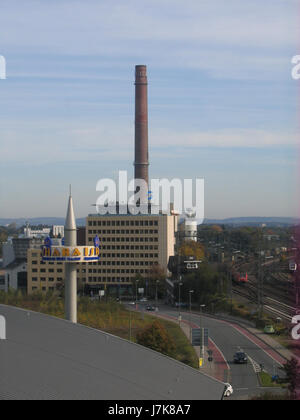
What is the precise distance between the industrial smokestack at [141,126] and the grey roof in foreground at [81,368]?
96.5 feet

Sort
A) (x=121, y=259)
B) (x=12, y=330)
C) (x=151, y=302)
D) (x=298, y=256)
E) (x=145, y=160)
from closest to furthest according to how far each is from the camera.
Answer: (x=12, y=330) → (x=298, y=256) → (x=151, y=302) → (x=121, y=259) → (x=145, y=160)

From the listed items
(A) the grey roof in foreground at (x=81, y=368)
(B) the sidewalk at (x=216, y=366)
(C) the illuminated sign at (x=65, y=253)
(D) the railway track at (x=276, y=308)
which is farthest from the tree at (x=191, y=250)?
(A) the grey roof in foreground at (x=81, y=368)

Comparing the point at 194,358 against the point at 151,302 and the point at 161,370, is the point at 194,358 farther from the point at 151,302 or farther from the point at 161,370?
the point at 151,302

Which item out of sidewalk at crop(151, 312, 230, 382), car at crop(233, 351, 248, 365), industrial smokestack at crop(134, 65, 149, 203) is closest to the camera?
sidewalk at crop(151, 312, 230, 382)

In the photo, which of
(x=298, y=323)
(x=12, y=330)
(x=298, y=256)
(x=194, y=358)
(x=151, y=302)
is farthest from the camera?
(x=151, y=302)

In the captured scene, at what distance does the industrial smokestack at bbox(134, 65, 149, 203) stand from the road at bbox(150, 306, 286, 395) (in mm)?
14286

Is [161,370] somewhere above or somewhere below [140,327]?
above

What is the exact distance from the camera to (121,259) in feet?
115

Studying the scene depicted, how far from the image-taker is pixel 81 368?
26.7 ft

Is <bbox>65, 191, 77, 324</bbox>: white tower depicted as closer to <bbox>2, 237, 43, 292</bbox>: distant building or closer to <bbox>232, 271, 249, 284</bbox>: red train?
<bbox>2, 237, 43, 292</bbox>: distant building

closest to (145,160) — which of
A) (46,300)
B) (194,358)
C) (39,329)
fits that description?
(46,300)

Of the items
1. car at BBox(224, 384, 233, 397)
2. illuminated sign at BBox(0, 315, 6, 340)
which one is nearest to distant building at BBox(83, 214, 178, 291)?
car at BBox(224, 384, 233, 397)

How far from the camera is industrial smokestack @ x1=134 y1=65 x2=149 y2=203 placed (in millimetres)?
37969

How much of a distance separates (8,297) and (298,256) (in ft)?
35.9
